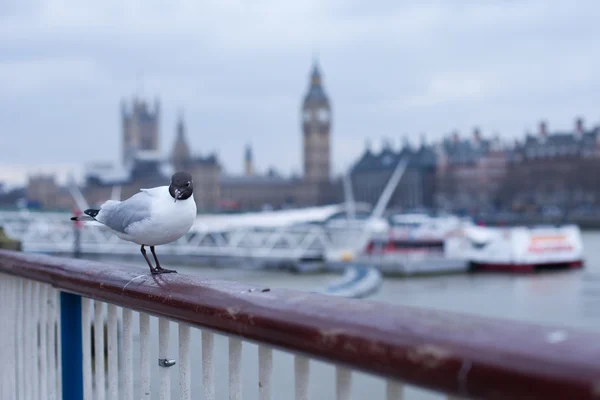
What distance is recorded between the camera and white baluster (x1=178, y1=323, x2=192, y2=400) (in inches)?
41.0

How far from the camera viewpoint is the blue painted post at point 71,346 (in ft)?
4.75

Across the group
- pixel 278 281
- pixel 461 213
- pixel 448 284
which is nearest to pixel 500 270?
pixel 448 284

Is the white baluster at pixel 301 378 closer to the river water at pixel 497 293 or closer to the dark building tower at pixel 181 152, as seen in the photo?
the river water at pixel 497 293

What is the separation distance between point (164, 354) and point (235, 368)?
0.69ft

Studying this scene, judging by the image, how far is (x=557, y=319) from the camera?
11.8 meters

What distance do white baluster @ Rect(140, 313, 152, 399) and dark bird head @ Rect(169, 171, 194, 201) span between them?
207 mm

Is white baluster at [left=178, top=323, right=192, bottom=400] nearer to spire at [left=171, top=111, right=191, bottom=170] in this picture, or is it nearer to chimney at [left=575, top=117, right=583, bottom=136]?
chimney at [left=575, top=117, right=583, bottom=136]

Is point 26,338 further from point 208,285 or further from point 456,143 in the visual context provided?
point 456,143

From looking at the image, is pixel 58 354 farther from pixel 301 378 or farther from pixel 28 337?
pixel 301 378

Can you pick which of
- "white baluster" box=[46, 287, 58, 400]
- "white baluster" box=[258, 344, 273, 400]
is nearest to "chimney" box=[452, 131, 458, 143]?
"white baluster" box=[46, 287, 58, 400]

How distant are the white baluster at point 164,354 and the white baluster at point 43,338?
51cm

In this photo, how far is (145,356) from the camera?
116 centimetres

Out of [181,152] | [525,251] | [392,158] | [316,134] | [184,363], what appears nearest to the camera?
[184,363]

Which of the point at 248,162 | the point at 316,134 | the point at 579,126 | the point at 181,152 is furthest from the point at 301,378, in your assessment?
the point at 248,162
